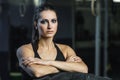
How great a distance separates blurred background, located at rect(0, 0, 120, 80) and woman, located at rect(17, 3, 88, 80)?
4.19m

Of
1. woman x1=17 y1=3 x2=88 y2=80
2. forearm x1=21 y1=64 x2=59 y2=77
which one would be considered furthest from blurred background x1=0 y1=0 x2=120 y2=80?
forearm x1=21 y1=64 x2=59 y2=77

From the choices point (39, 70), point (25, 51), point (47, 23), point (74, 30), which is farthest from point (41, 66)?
point (74, 30)

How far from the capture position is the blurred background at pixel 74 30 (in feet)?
25.5

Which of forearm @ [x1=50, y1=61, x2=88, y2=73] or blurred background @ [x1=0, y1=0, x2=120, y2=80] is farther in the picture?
blurred background @ [x1=0, y1=0, x2=120, y2=80]

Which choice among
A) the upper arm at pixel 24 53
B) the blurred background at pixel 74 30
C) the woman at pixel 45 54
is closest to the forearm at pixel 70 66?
the woman at pixel 45 54

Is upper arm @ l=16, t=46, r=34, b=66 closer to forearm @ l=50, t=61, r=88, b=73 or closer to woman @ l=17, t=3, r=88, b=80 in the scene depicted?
woman @ l=17, t=3, r=88, b=80

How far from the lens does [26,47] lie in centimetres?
337

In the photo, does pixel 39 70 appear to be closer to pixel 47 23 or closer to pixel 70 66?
pixel 70 66

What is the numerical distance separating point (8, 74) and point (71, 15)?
1491 mm

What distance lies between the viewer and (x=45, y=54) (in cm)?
336

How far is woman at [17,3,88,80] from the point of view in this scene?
128 inches

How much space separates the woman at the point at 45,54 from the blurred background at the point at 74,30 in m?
4.19

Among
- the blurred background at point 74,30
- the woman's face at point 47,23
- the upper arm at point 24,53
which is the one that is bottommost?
the blurred background at point 74,30

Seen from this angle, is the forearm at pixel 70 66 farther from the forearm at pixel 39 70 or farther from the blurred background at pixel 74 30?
the blurred background at pixel 74 30
